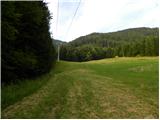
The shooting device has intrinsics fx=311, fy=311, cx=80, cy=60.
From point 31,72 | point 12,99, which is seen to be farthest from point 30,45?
point 12,99

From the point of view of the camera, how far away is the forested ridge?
49.8ft

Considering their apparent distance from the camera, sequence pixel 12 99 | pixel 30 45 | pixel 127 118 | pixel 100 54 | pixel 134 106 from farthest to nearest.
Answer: pixel 100 54, pixel 30 45, pixel 12 99, pixel 134 106, pixel 127 118

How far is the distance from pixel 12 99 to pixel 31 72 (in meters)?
12.8

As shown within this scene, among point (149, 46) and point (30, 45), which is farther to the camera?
point (149, 46)

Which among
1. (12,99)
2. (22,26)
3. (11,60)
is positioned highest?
(22,26)

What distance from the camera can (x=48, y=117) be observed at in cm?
870

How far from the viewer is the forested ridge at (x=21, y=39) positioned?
598 inches

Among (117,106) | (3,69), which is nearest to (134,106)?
(117,106)

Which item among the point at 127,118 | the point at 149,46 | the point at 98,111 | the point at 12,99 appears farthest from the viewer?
the point at 149,46

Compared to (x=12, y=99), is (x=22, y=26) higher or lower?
higher

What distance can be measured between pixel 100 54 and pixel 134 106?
12666 centimetres

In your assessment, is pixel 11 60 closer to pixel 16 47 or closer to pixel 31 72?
pixel 16 47

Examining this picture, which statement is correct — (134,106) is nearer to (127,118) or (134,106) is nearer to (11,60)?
(127,118)

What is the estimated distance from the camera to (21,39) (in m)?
22.5
